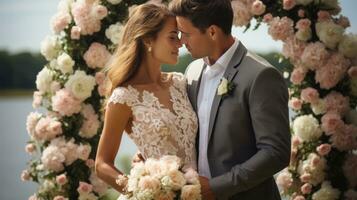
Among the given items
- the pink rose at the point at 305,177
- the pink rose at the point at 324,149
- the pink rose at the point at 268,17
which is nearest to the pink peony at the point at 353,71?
the pink rose at the point at 324,149

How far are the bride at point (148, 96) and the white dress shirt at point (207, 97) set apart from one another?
0.20 ft

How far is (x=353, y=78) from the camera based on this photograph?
15.7 ft

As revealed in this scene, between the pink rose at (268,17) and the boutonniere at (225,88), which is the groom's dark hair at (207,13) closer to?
the boutonniere at (225,88)

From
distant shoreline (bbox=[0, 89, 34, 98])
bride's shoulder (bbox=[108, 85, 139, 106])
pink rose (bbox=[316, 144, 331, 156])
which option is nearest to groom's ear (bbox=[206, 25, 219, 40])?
bride's shoulder (bbox=[108, 85, 139, 106])

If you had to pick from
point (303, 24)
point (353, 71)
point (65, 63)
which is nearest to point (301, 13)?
point (303, 24)

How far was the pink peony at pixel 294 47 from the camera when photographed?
16.1 ft

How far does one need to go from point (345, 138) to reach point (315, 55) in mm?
663

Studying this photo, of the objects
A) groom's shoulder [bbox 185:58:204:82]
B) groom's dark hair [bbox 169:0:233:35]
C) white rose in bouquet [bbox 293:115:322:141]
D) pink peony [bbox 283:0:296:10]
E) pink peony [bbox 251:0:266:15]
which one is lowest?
white rose in bouquet [bbox 293:115:322:141]

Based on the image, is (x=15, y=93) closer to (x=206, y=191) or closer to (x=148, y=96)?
(x=148, y=96)

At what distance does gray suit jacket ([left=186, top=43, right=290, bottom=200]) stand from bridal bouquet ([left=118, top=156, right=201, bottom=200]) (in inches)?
6.9

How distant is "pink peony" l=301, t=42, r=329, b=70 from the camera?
4.80m

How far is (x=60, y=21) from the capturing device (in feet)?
16.3

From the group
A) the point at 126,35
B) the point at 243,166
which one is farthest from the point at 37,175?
the point at 243,166

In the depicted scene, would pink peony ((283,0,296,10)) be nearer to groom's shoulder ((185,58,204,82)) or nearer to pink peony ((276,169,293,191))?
pink peony ((276,169,293,191))
